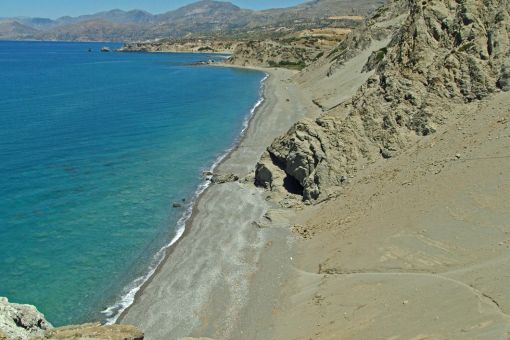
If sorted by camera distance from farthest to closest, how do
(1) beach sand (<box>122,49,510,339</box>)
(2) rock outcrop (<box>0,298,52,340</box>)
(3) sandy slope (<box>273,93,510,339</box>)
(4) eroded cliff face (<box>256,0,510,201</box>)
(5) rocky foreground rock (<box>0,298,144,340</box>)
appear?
(4) eroded cliff face (<box>256,0,510,201</box>) → (1) beach sand (<box>122,49,510,339</box>) → (3) sandy slope (<box>273,93,510,339</box>) → (5) rocky foreground rock (<box>0,298,144,340</box>) → (2) rock outcrop (<box>0,298,52,340</box>)

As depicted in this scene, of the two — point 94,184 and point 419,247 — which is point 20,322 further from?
point 94,184

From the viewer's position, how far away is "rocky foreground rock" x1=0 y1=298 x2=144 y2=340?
45.9 feet

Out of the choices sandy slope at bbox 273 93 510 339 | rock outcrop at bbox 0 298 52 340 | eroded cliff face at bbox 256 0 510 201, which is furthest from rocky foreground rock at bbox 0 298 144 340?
eroded cliff face at bbox 256 0 510 201

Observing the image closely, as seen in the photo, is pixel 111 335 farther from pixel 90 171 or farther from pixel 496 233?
pixel 90 171

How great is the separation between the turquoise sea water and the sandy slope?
10.2 m

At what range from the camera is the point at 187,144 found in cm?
5562

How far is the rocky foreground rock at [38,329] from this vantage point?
14.0 metres

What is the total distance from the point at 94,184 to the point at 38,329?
26.9 metres

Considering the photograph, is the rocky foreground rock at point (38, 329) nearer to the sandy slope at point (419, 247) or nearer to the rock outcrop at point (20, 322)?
the rock outcrop at point (20, 322)

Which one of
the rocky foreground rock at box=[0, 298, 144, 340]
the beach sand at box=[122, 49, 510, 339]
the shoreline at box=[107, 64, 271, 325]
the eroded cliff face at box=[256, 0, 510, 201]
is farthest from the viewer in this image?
the eroded cliff face at box=[256, 0, 510, 201]

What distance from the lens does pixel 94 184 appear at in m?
41.0

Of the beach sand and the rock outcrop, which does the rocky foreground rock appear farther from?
the beach sand

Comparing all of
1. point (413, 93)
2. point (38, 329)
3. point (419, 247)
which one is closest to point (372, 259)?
point (419, 247)

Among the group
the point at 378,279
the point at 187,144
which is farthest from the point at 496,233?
the point at 187,144
